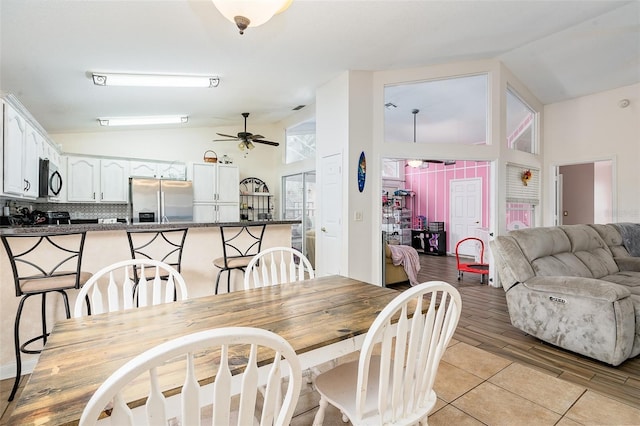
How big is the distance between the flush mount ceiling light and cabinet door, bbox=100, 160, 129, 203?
4776 millimetres

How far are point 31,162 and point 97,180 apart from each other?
6.43 ft

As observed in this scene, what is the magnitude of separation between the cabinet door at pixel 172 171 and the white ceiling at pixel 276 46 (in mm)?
1124

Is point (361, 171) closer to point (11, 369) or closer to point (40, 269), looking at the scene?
point (40, 269)

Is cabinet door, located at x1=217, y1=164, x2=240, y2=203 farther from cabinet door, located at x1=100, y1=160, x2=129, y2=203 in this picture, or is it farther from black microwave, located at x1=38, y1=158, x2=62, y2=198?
black microwave, located at x1=38, y1=158, x2=62, y2=198

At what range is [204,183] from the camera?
19.7 feet

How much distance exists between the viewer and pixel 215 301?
5.26 feet

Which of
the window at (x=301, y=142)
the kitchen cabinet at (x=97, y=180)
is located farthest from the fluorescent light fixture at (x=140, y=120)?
the window at (x=301, y=142)

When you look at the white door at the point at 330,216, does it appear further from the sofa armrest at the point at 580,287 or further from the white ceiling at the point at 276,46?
the sofa armrest at the point at 580,287

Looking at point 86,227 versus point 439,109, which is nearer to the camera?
point 86,227

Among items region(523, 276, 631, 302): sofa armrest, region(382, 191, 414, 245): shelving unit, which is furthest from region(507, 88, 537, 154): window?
region(382, 191, 414, 245): shelving unit

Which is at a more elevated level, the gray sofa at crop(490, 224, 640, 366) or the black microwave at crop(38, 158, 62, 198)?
the black microwave at crop(38, 158, 62, 198)

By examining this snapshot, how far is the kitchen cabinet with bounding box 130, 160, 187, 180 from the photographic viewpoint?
5492 mm

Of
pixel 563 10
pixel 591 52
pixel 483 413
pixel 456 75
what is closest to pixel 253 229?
pixel 483 413

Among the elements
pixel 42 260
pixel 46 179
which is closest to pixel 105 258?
pixel 42 260
